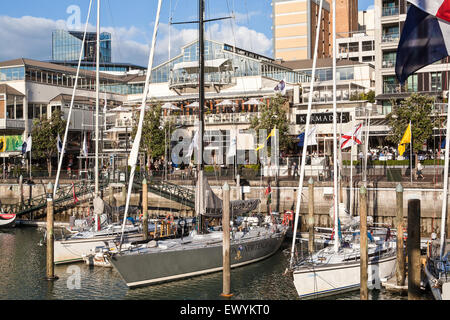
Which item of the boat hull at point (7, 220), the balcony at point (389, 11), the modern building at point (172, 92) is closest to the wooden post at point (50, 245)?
the boat hull at point (7, 220)

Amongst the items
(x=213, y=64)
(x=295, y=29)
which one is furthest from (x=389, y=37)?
(x=295, y=29)

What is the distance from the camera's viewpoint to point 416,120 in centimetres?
5278

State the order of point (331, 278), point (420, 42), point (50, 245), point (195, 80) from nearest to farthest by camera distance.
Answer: point (420, 42), point (331, 278), point (50, 245), point (195, 80)

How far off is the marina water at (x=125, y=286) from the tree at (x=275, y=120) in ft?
81.5

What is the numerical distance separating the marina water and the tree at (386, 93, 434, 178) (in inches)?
868

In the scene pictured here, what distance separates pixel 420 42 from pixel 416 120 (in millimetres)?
35409

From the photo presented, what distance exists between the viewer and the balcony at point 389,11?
219ft

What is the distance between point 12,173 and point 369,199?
41.5 m

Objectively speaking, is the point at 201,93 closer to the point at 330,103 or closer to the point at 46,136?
the point at 330,103

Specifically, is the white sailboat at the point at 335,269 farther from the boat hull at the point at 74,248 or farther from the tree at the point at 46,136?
the tree at the point at 46,136

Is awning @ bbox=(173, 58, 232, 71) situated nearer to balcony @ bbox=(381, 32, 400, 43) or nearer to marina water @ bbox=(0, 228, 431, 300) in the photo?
balcony @ bbox=(381, 32, 400, 43)
